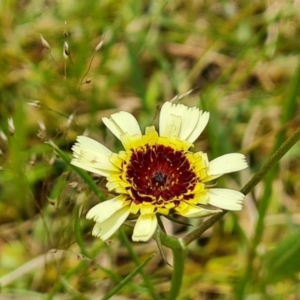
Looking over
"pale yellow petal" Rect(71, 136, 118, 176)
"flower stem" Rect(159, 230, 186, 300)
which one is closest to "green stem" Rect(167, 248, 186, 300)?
"flower stem" Rect(159, 230, 186, 300)

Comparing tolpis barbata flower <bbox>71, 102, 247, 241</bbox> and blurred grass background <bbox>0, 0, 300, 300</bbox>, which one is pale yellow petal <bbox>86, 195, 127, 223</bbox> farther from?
blurred grass background <bbox>0, 0, 300, 300</bbox>

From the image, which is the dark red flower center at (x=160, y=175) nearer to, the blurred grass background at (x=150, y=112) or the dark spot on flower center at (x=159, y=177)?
the dark spot on flower center at (x=159, y=177)

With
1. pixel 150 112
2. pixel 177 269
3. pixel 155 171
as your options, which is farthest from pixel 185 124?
pixel 150 112

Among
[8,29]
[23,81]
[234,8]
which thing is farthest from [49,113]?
[234,8]

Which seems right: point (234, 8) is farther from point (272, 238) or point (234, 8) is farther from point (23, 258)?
point (23, 258)

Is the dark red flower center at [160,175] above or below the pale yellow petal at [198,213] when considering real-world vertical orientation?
below

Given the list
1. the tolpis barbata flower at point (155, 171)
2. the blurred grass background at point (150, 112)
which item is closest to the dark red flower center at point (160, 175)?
the tolpis barbata flower at point (155, 171)
